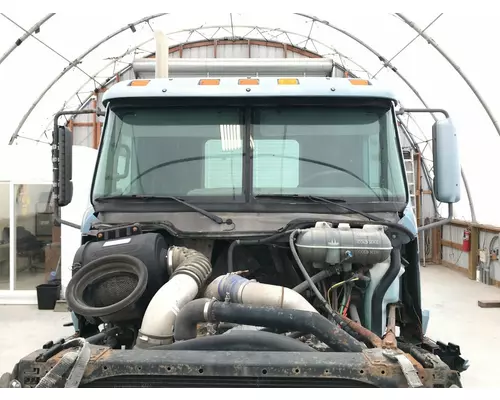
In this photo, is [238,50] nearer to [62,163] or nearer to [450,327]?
[450,327]

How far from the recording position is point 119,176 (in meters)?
3.99

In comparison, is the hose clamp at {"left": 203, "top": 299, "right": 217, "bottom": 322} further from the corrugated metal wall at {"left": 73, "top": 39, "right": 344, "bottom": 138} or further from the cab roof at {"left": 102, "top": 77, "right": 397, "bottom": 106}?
the corrugated metal wall at {"left": 73, "top": 39, "right": 344, "bottom": 138}

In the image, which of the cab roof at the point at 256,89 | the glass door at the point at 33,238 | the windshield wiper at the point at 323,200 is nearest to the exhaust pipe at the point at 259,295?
the windshield wiper at the point at 323,200

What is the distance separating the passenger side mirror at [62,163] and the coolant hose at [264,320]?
1.72 meters

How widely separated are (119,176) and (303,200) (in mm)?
1452

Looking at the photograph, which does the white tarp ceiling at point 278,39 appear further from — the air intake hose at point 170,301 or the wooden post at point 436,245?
the air intake hose at point 170,301

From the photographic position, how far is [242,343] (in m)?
2.71

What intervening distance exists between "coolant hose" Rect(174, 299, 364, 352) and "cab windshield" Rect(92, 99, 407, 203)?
1.12m

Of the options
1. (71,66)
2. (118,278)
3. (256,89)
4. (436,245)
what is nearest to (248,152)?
(256,89)

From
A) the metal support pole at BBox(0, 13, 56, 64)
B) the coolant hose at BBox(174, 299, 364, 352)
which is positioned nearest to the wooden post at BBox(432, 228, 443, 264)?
the metal support pole at BBox(0, 13, 56, 64)

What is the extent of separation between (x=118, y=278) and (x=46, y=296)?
721 cm

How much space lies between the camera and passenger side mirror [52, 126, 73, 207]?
13.0ft

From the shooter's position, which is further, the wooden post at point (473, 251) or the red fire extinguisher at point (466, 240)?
the red fire extinguisher at point (466, 240)

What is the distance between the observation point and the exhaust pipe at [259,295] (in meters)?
3.06
